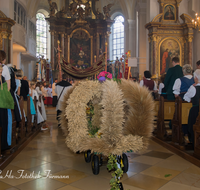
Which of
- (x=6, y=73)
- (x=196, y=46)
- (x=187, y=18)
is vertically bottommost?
(x=6, y=73)

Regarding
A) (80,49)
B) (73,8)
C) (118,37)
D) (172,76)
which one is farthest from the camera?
(118,37)

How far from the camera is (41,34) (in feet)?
80.0

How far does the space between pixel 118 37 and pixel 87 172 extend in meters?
22.5

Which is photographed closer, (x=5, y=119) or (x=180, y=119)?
(x=5, y=119)

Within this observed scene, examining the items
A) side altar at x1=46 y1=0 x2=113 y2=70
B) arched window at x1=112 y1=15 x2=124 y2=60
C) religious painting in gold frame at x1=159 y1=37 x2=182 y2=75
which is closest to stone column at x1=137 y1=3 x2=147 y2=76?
religious painting in gold frame at x1=159 y1=37 x2=182 y2=75

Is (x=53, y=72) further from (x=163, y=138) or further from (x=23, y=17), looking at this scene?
(x=163, y=138)

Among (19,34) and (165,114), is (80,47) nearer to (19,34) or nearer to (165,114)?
(19,34)

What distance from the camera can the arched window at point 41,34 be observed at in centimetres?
2383

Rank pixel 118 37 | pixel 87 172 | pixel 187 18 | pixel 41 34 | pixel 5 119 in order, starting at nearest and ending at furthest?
1. pixel 87 172
2. pixel 5 119
3. pixel 187 18
4. pixel 41 34
5. pixel 118 37

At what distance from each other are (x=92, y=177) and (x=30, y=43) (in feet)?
59.0

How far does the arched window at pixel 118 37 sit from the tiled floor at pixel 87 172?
67.2 ft

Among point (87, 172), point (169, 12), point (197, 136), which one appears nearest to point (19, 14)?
point (169, 12)

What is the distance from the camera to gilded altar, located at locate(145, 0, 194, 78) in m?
13.2

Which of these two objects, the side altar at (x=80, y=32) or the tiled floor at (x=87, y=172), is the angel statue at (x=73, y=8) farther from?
the tiled floor at (x=87, y=172)
